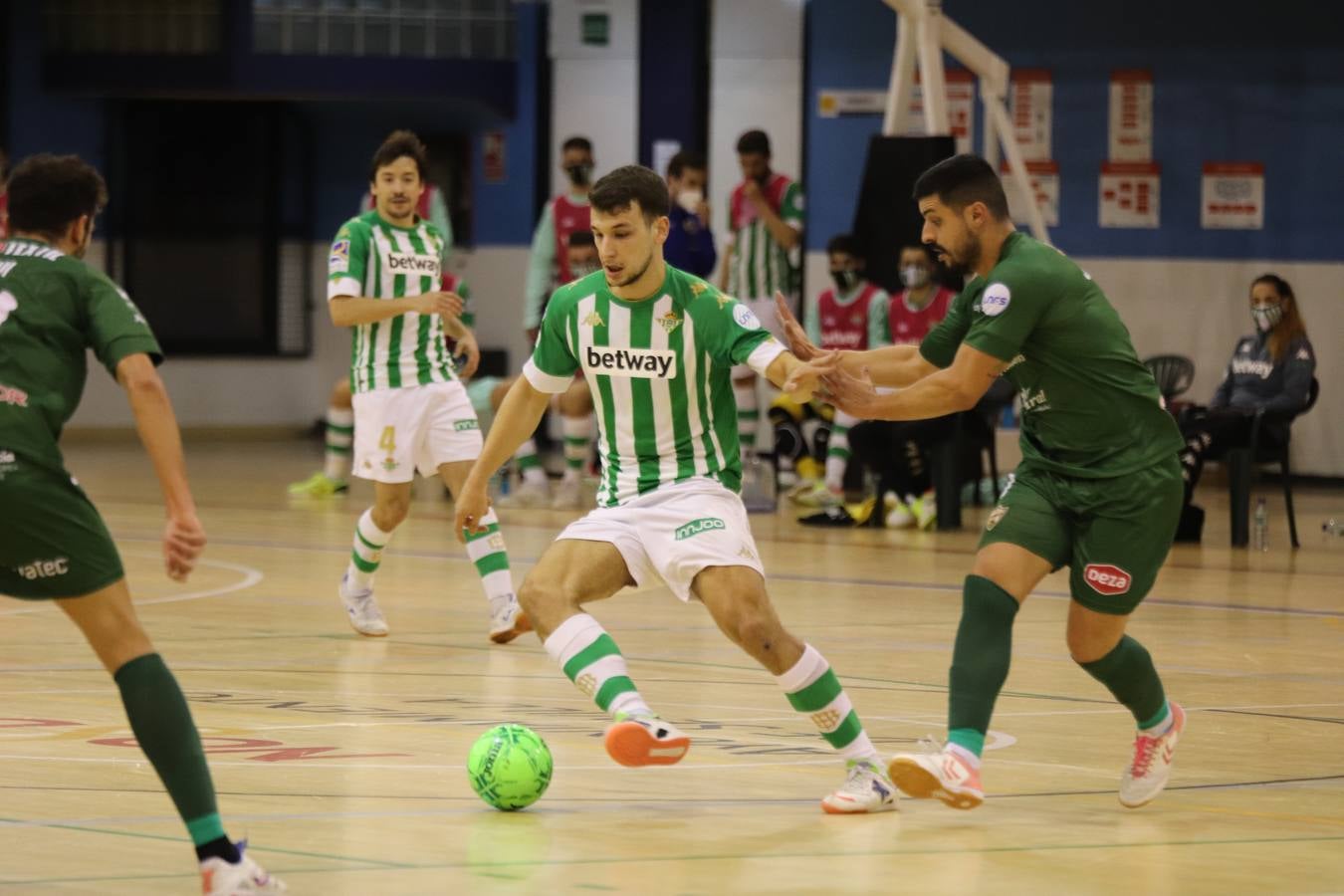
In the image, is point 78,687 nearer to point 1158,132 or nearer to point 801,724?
point 801,724

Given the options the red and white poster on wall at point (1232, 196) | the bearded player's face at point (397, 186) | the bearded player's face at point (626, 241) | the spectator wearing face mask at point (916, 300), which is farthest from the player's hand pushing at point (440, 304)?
the red and white poster on wall at point (1232, 196)

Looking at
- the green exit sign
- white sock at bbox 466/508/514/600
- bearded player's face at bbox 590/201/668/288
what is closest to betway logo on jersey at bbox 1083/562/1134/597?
bearded player's face at bbox 590/201/668/288

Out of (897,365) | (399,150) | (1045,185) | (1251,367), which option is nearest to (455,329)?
(399,150)

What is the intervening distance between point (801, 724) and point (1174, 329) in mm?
11768

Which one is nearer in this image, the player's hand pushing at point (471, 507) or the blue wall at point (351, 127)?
the player's hand pushing at point (471, 507)

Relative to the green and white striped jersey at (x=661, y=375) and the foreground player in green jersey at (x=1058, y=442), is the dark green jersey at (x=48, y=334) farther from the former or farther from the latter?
the foreground player in green jersey at (x=1058, y=442)

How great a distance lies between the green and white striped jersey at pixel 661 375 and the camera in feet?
20.2

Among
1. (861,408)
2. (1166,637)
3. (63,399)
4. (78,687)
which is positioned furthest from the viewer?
(1166,637)

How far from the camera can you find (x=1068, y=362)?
233 inches

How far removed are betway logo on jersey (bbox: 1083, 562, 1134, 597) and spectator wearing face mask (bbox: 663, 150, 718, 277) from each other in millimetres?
9915

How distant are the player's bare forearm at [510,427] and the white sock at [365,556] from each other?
9.83 feet

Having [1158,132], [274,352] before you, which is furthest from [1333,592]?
[274,352]

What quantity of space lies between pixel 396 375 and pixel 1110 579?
4609 mm

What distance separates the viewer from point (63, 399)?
4883mm
